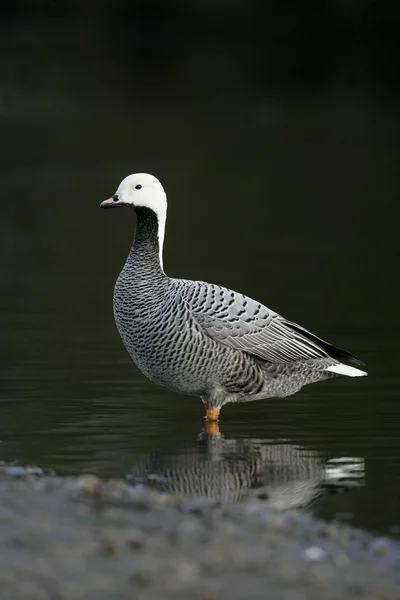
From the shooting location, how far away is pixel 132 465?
10.9m

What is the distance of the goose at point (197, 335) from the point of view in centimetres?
1221

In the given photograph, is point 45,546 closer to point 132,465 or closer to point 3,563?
point 3,563

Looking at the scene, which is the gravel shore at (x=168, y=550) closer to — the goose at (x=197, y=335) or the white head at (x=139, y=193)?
the goose at (x=197, y=335)

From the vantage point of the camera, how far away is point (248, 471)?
35.6 feet

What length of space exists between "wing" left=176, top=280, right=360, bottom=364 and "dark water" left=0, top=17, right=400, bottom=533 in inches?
22.2

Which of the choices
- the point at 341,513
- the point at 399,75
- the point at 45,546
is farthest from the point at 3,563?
the point at 399,75

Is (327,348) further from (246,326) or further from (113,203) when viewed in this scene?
(113,203)

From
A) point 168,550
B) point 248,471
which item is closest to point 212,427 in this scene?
point 248,471

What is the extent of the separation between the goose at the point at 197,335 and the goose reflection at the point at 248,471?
0.65 m

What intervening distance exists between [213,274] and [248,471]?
11683 millimetres

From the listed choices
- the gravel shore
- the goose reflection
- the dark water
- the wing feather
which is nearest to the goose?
the wing feather

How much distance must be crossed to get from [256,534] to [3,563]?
1.49 metres

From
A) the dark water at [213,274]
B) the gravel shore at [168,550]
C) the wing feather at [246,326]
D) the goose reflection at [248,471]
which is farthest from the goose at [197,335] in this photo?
the gravel shore at [168,550]

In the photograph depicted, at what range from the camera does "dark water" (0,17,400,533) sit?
11273mm
